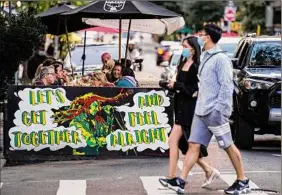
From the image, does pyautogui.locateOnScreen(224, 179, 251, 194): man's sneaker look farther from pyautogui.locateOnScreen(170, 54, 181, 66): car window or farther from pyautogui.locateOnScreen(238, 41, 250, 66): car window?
pyautogui.locateOnScreen(170, 54, 181, 66): car window

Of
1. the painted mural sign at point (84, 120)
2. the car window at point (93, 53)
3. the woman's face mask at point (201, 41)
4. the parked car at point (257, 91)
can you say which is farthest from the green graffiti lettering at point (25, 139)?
the car window at point (93, 53)

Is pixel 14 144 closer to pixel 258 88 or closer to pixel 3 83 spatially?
pixel 3 83

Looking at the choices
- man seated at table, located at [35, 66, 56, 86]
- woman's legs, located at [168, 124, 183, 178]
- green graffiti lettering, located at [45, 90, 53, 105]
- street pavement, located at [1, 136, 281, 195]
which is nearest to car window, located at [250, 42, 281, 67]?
street pavement, located at [1, 136, 281, 195]

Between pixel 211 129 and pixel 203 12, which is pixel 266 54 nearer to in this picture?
pixel 211 129

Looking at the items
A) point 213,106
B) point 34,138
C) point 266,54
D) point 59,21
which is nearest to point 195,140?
point 213,106

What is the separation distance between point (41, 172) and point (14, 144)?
110cm

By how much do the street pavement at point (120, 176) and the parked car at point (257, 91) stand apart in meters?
0.48

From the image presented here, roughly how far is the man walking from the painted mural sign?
328 centimetres

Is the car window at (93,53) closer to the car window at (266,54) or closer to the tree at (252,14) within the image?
the car window at (266,54)

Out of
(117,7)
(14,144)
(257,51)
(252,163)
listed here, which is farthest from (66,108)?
(257,51)

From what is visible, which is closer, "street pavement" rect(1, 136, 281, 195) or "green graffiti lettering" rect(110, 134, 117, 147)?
"street pavement" rect(1, 136, 281, 195)

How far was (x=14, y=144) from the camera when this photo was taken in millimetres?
12195

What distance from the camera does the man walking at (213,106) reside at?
8625mm

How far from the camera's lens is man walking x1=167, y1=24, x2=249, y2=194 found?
340 inches
